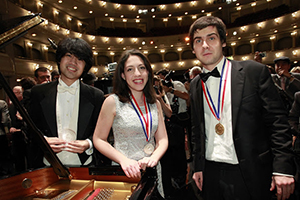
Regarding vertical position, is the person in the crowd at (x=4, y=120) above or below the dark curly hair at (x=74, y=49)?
below

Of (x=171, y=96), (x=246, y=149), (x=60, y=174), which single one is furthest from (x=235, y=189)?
(x=171, y=96)

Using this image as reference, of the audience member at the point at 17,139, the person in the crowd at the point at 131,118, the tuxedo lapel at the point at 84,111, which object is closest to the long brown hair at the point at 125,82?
the person in the crowd at the point at 131,118

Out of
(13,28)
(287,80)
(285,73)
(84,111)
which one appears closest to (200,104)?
(84,111)

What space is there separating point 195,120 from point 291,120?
78.7 inches

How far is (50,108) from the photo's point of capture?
173 cm

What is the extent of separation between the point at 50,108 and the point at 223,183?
156cm

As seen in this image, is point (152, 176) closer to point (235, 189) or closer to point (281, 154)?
point (235, 189)

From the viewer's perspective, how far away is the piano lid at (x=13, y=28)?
47.5 inches

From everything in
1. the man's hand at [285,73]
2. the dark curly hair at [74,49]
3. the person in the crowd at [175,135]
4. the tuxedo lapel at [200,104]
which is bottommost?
the person in the crowd at [175,135]

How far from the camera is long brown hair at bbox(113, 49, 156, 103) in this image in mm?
1675

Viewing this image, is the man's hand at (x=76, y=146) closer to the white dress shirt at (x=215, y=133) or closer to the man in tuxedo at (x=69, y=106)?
the man in tuxedo at (x=69, y=106)

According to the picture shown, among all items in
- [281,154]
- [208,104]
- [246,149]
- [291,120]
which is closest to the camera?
[281,154]

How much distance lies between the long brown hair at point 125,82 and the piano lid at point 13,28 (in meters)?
0.69

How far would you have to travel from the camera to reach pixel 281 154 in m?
1.27
